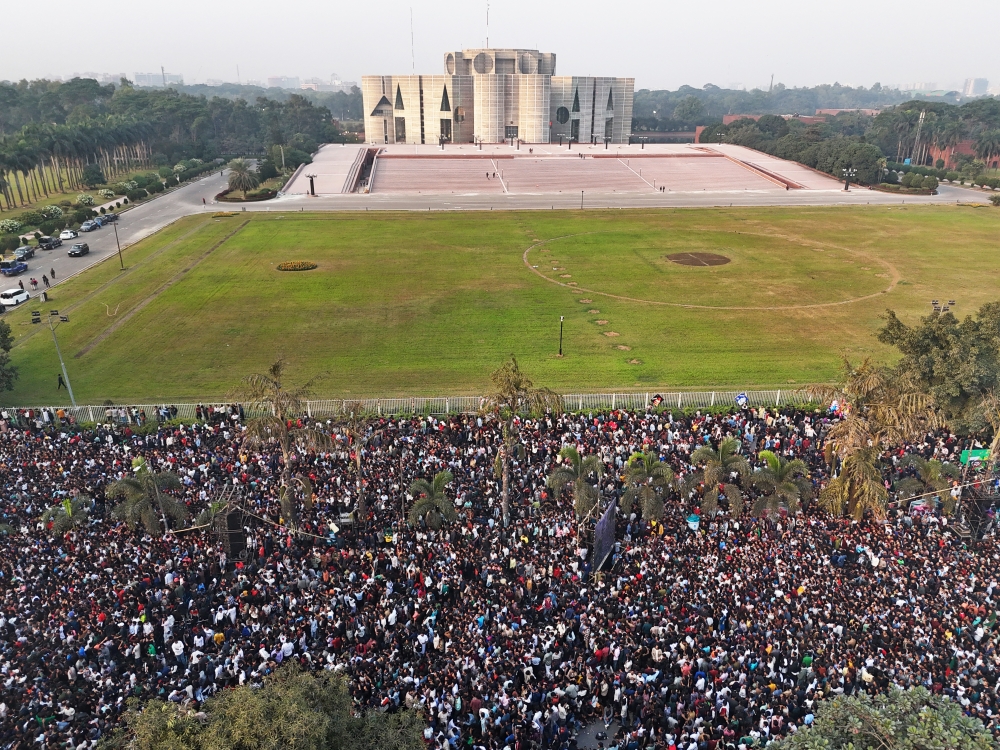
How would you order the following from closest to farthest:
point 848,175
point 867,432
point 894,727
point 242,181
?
point 894,727 → point 867,432 → point 242,181 → point 848,175

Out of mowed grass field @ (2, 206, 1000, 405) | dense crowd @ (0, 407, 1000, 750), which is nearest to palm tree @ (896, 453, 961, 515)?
dense crowd @ (0, 407, 1000, 750)

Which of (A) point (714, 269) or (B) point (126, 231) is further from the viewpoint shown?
(B) point (126, 231)

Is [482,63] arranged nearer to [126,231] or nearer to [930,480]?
[126,231]

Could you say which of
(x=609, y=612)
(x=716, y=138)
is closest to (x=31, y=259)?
(x=609, y=612)

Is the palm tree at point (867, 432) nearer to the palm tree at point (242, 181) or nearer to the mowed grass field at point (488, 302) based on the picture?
the mowed grass field at point (488, 302)

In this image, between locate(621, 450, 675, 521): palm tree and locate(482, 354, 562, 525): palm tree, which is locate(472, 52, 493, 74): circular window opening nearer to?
locate(482, 354, 562, 525): palm tree

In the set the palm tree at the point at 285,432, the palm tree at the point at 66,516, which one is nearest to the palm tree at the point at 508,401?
the palm tree at the point at 285,432

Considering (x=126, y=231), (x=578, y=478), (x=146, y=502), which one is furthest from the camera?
(x=126, y=231)

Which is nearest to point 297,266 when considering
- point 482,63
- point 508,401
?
point 508,401
